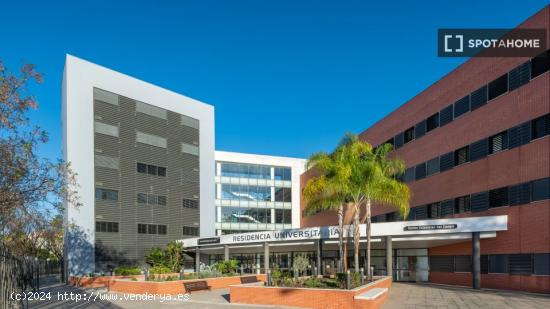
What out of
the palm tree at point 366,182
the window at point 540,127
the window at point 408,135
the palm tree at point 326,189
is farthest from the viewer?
the window at point 408,135

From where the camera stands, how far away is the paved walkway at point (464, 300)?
1866 centimetres

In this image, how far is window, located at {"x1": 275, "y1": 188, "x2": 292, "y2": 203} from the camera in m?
61.4

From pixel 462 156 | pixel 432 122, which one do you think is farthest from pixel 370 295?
pixel 432 122

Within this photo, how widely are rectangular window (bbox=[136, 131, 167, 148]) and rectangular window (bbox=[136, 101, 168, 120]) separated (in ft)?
7.66

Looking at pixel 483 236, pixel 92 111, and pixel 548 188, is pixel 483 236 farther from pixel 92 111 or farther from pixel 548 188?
pixel 92 111

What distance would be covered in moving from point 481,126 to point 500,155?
2.66 m

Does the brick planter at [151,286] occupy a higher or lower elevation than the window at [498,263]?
lower

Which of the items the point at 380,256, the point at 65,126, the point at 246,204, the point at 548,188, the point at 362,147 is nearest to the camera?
the point at 548,188

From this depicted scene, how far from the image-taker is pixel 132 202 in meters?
44.7

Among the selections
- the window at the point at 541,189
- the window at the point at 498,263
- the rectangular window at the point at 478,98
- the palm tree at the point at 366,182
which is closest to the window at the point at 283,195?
the palm tree at the point at 366,182

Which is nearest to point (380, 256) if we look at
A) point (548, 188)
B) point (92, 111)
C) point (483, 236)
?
point (483, 236)

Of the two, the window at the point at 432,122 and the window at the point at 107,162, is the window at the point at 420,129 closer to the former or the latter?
the window at the point at 432,122

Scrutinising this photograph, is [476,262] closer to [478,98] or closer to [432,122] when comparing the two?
[478,98]

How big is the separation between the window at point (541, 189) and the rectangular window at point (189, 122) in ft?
120
